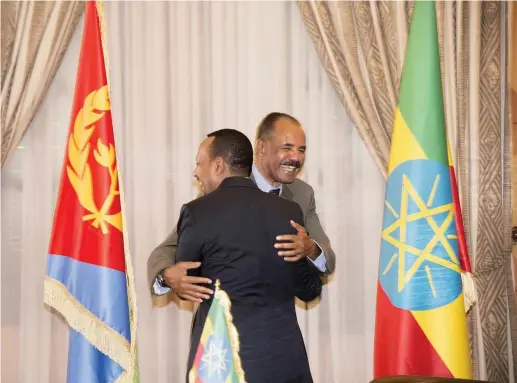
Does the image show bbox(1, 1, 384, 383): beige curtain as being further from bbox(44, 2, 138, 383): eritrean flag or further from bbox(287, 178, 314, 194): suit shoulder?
bbox(44, 2, 138, 383): eritrean flag

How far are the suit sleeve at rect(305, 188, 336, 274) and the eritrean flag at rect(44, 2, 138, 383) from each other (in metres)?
0.89

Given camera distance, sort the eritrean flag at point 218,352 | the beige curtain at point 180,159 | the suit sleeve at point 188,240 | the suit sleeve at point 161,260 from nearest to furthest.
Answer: the eritrean flag at point 218,352 < the suit sleeve at point 188,240 < the suit sleeve at point 161,260 < the beige curtain at point 180,159

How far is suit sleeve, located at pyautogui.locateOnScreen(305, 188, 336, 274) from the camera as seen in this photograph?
321 cm

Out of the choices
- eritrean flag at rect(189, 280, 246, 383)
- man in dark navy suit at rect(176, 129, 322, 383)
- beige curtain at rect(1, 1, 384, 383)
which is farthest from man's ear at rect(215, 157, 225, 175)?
beige curtain at rect(1, 1, 384, 383)

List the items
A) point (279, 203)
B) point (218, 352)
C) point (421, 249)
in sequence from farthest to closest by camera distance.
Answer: point (421, 249), point (279, 203), point (218, 352)

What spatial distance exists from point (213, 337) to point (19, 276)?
321 centimetres

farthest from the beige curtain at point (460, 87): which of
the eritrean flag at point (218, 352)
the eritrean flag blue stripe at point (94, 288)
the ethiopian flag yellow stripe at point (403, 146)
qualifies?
the eritrean flag at point (218, 352)

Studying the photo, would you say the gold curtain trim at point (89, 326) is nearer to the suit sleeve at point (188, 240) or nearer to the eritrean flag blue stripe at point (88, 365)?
the eritrean flag blue stripe at point (88, 365)

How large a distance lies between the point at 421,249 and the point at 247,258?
969mm

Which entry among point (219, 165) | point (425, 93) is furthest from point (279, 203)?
point (425, 93)

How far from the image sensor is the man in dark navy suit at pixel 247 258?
2.60 m

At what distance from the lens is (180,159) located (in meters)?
4.45

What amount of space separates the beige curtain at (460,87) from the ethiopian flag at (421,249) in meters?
0.94

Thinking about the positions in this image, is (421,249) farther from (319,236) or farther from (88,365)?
(88,365)
